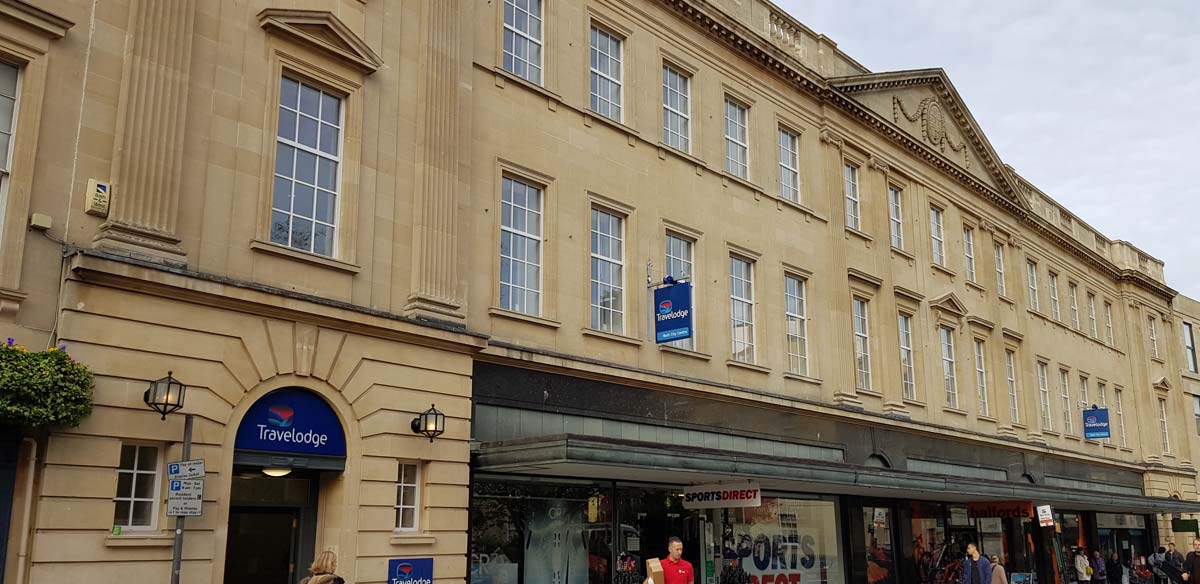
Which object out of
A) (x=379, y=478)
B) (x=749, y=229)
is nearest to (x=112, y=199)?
(x=379, y=478)

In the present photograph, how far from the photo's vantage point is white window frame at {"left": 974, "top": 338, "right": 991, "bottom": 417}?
30.1 m

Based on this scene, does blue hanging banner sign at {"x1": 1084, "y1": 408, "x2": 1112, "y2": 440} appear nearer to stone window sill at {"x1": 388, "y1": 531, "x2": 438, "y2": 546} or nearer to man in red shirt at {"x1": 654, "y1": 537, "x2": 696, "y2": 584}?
man in red shirt at {"x1": 654, "y1": 537, "x2": 696, "y2": 584}

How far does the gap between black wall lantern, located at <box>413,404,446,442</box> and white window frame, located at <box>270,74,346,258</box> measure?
246 centimetres

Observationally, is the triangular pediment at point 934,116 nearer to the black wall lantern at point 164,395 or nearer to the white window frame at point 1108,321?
the white window frame at point 1108,321

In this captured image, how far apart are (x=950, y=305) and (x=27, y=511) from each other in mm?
24499

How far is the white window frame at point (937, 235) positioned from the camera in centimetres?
2948

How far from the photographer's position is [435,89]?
1549 cm

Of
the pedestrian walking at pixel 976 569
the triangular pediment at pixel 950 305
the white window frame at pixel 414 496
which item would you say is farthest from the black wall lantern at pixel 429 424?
the triangular pediment at pixel 950 305

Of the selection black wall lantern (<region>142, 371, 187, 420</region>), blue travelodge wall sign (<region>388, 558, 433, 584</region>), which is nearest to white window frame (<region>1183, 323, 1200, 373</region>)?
blue travelodge wall sign (<region>388, 558, 433, 584</region>)

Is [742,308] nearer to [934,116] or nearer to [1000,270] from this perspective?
[934,116]

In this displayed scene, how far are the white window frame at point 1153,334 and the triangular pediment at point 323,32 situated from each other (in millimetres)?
39101

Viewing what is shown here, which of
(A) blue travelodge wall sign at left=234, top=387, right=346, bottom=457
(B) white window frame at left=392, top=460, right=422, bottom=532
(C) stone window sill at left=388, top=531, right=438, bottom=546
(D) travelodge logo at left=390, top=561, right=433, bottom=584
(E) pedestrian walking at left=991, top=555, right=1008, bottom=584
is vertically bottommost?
(E) pedestrian walking at left=991, top=555, right=1008, bottom=584

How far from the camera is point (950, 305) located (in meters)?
29.2

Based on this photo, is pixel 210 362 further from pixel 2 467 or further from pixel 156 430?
pixel 2 467
